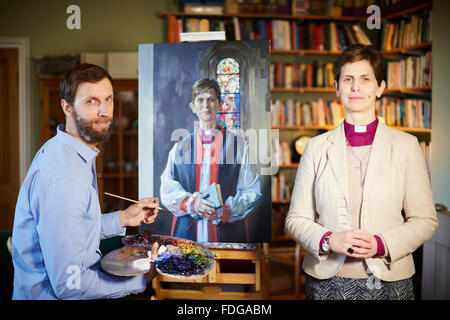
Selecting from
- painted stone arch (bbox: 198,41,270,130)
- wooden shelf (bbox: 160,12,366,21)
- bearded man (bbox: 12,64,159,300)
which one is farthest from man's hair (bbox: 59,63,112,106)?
wooden shelf (bbox: 160,12,366,21)

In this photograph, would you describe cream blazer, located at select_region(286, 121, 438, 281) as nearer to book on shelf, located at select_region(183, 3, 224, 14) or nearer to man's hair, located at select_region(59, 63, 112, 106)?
man's hair, located at select_region(59, 63, 112, 106)

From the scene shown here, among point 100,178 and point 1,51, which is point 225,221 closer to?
point 100,178

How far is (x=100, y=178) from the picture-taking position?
1.52m

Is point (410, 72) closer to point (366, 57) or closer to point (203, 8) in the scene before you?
point (203, 8)

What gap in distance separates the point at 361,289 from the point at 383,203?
32cm

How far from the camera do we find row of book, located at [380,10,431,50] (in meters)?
3.21

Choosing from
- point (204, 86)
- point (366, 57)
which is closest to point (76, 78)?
point (204, 86)

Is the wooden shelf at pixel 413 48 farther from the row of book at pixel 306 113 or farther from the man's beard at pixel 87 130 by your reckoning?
the man's beard at pixel 87 130

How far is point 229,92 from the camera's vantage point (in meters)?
1.84

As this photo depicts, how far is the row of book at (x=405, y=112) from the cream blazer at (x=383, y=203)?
84.1 inches

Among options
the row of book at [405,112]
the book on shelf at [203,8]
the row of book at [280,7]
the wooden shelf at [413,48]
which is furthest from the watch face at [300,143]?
the book on shelf at [203,8]

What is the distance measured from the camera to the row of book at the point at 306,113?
12.9 feet

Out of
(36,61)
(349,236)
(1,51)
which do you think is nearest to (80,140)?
(349,236)
